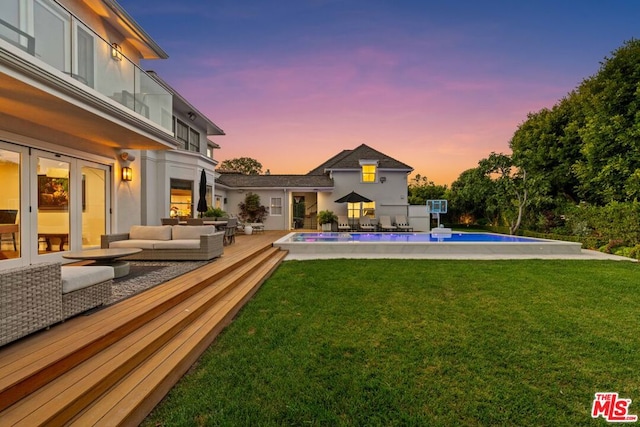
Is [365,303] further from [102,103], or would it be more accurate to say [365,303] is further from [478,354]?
[102,103]

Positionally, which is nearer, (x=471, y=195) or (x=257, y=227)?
(x=257, y=227)

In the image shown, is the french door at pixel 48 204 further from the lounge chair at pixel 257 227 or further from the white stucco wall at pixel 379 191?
the white stucco wall at pixel 379 191

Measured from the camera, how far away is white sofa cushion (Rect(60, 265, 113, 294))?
3204 mm

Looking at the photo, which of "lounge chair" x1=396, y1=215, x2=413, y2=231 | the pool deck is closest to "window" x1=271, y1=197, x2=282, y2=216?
"lounge chair" x1=396, y1=215, x2=413, y2=231

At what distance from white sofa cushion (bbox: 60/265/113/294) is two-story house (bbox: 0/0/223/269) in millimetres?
2694

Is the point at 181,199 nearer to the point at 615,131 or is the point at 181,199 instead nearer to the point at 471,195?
the point at 615,131

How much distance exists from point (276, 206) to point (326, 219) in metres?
3.61

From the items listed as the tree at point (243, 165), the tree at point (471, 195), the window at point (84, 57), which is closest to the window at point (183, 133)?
the window at point (84, 57)

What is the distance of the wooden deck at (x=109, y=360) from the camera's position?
6.48 ft

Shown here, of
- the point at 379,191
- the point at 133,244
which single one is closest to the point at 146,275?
the point at 133,244

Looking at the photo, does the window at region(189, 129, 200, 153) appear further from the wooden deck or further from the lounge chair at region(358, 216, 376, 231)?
the wooden deck

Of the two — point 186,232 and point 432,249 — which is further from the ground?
point 186,232

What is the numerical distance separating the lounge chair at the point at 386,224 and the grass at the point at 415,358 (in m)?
11.9

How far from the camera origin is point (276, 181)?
786 inches
